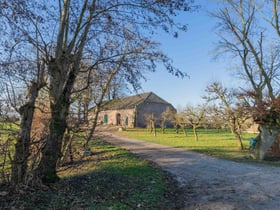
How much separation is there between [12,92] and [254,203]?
624cm

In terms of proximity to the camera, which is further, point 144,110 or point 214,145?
point 144,110

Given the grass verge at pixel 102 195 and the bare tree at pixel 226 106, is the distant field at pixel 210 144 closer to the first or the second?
the bare tree at pixel 226 106

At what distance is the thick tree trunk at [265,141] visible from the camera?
37.3 feet

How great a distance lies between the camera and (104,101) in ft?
44.0

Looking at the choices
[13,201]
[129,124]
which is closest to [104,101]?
[13,201]

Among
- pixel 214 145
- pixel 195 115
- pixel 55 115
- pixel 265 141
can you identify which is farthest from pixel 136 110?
pixel 55 115

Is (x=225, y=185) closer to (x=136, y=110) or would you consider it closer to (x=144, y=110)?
(x=136, y=110)

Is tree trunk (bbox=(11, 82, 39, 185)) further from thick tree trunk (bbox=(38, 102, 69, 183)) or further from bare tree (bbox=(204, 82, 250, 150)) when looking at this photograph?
bare tree (bbox=(204, 82, 250, 150))

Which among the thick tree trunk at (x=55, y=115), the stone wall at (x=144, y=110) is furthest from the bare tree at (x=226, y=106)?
the stone wall at (x=144, y=110)

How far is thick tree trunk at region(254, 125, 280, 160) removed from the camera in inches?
448

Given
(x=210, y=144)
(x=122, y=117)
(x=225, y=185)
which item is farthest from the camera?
(x=122, y=117)

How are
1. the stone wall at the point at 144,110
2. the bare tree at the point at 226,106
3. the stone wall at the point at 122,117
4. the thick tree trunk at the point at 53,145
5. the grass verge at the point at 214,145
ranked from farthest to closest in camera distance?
the stone wall at the point at 122,117 < the stone wall at the point at 144,110 < the bare tree at the point at 226,106 < the grass verge at the point at 214,145 < the thick tree trunk at the point at 53,145

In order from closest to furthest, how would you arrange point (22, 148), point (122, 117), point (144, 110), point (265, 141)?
point (22, 148) → point (265, 141) → point (144, 110) → point (122, 117)

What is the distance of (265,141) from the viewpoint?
452 inches
